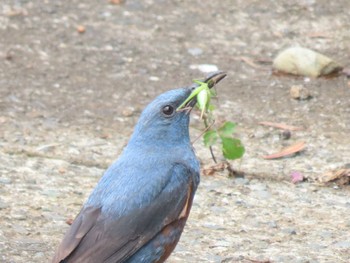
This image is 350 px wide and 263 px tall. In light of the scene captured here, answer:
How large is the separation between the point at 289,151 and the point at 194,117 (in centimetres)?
80

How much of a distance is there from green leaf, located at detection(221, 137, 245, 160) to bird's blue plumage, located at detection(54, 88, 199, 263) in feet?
3.16

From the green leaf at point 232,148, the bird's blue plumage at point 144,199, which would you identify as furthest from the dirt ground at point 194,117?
the bird's blue plumage at point 144,199

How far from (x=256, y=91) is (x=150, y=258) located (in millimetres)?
2987

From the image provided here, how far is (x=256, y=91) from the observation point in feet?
24.6

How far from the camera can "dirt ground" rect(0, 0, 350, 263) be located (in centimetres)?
555

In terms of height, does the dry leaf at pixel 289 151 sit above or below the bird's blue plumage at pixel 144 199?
below

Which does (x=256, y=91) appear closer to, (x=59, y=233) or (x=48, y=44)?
(x=48, y=44)

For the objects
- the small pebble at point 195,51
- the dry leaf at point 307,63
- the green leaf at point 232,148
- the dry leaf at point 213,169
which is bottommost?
the dry leaf at point 213,169

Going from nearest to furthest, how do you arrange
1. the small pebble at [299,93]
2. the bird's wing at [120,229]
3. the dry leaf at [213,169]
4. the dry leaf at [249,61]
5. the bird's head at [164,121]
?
the bird's wing at [120,229] → the bird's head at [164,121] → the dry leaf at [213,169] → the small pebble at [299,93] → the dry leaf at [249,61]

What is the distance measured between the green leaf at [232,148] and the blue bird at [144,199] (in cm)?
96

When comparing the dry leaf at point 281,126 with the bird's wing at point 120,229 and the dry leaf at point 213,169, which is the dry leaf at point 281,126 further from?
the bird's wing at point 120,229

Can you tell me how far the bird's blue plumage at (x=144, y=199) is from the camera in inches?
180

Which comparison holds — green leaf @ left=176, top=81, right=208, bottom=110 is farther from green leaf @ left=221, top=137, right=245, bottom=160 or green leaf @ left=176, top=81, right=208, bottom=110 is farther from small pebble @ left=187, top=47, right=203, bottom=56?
small pebble @ left=187, top=47, right=203, bottom=56

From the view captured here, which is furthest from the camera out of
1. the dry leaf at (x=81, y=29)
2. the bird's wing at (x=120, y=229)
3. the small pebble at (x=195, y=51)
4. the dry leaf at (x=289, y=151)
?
the dry leaf at (x=81, y=29)
